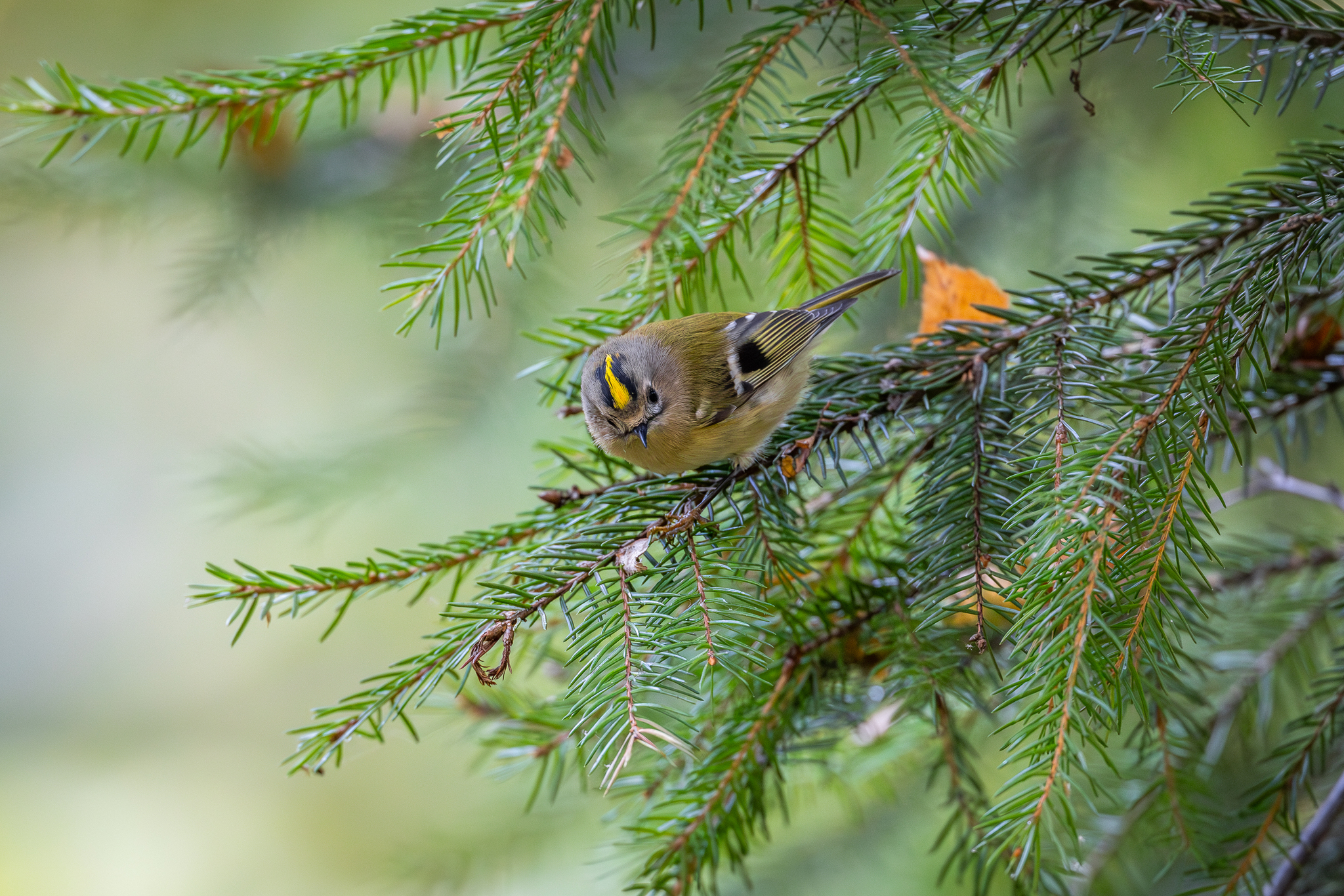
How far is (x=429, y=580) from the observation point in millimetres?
676

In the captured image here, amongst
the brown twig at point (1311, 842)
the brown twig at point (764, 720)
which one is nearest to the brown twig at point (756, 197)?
the brown twig at point (764, 720)

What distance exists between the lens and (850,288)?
2.91ft

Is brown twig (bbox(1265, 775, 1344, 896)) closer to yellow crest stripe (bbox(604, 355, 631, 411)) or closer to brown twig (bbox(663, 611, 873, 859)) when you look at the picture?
brown twig (bbox(663, 611, 873, 859))

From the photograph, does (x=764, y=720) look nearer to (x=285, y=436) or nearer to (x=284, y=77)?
(x=284, y=77)

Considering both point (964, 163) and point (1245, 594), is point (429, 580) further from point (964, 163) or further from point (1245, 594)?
point (1245, 594)

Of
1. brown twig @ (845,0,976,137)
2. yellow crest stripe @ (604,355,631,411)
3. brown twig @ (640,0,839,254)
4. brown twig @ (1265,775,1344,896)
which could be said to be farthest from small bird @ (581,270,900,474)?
brown twig @ (1265,775,1344,896)

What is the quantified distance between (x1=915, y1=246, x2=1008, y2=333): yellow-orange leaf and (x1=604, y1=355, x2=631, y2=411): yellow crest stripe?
30 cm

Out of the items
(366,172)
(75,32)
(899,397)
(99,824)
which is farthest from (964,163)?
(99,824)

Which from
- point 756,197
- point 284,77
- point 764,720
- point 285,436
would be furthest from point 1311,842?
point 285,436

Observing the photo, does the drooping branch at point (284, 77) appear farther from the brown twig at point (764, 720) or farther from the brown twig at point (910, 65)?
the brown twig at point (764, 720)

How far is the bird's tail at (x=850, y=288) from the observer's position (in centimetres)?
82

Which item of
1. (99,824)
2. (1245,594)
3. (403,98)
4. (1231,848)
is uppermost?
(403,98)

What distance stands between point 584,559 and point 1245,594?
71cm

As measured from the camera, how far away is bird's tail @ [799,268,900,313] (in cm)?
82
